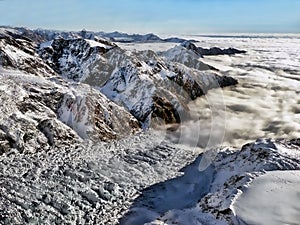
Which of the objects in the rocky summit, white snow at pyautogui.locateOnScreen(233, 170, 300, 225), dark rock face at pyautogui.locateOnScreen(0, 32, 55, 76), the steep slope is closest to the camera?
white snow at pyautogui.locateOnScreen(233, 170, 300, 225)

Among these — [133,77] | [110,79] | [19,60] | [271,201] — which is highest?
[19,60]

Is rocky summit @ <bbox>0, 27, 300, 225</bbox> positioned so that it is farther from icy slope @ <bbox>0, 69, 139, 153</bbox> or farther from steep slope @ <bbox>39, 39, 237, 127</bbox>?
steep slope @ <bbox>39, 39, 237, 127</bbox>

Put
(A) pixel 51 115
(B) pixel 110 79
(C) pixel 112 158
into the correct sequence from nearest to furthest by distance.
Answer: (C) pixel 112 158 < (A) pixel 51 115 < (B) pixel 110 79

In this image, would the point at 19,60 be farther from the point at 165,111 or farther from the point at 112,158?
the point at 112,158

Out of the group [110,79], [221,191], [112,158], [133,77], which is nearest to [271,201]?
[221,191]

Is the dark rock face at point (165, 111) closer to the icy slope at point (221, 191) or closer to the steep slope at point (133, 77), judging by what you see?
the steep slope at point (133, 77)

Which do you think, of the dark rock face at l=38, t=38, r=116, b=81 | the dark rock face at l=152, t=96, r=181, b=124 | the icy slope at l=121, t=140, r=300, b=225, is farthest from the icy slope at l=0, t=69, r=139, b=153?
the dark rock face at l=38, t=38, r=116, b=81

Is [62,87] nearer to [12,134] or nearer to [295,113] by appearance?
[12,134]

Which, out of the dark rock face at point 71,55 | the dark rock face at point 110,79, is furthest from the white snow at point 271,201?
the dark rock face at point 71,55

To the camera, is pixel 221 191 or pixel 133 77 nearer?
pixel 221 191
